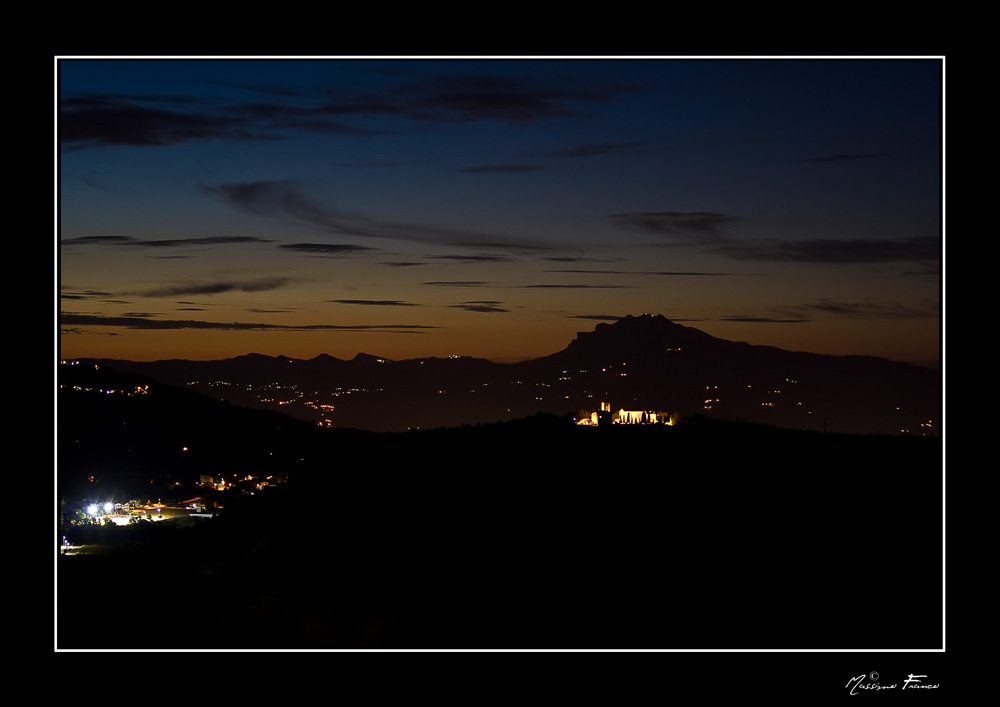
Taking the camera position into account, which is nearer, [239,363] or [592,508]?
[592,508]

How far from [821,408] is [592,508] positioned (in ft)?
50.3

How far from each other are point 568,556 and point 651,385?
19193 mm

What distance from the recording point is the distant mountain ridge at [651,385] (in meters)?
27.3

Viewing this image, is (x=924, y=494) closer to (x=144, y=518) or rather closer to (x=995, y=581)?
(x=995, y=581)

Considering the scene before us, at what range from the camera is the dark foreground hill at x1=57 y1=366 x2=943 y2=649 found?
1033 cm

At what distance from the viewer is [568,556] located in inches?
498

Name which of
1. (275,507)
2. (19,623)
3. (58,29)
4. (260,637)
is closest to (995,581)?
(260,637)

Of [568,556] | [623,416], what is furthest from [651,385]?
[568,556]

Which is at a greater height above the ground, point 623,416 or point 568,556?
point 623,416

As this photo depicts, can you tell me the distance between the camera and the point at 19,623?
23.5 ft
